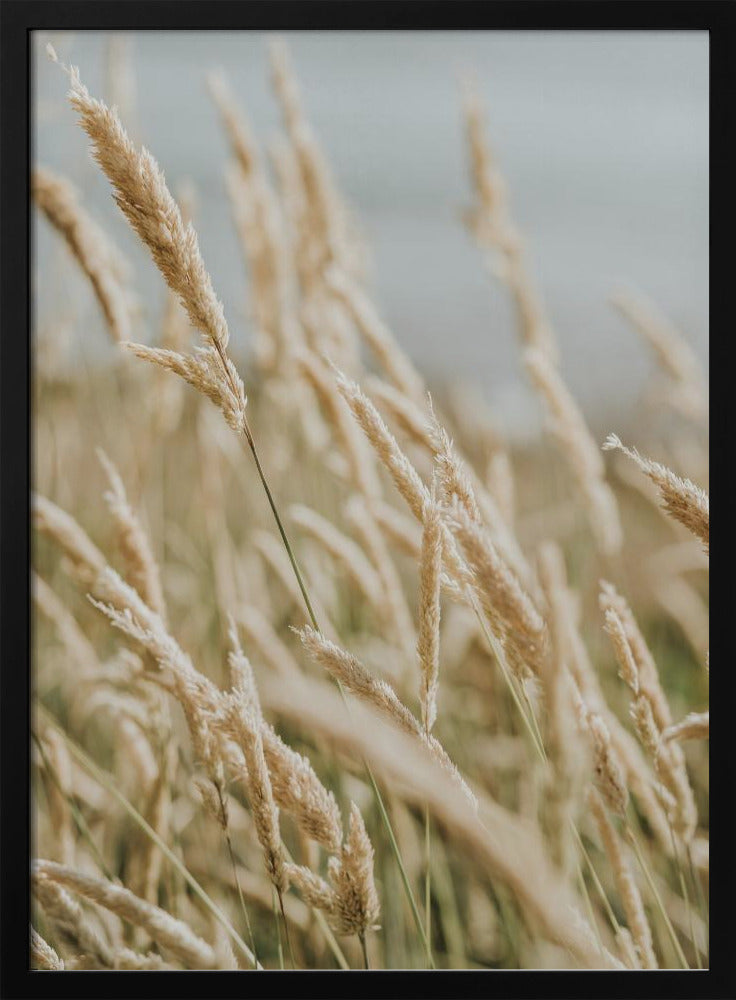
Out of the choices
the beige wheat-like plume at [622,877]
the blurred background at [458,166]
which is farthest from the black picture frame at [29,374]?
the beige wheat-like plume at [622,877]

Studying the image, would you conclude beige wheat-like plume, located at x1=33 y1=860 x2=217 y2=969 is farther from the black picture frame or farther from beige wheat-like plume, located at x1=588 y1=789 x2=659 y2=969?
beige wheat-like plume, located at x1=588 y1=789 x2=659 y2=969

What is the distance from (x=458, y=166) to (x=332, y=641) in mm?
524

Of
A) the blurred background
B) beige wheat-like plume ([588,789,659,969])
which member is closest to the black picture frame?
the blurred background

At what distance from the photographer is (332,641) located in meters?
0.96

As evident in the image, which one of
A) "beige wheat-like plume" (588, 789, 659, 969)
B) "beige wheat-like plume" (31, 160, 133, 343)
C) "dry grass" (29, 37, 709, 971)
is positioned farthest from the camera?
"beige wheat-like plume" (31, 160, 133, 343)

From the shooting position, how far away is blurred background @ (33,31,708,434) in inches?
36.0

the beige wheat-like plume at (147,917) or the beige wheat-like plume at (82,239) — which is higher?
the beige wheat-like plume at (82,239)

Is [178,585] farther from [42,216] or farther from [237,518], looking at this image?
[42,216]

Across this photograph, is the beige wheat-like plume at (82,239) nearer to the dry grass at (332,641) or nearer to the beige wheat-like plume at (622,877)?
the dry grass at (332,641)

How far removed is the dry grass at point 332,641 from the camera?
64cm

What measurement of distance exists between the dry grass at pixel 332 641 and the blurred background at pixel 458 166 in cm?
3

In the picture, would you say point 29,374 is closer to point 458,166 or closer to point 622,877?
point 458,166

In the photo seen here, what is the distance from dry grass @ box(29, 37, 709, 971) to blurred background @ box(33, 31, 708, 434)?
0.03 metres
